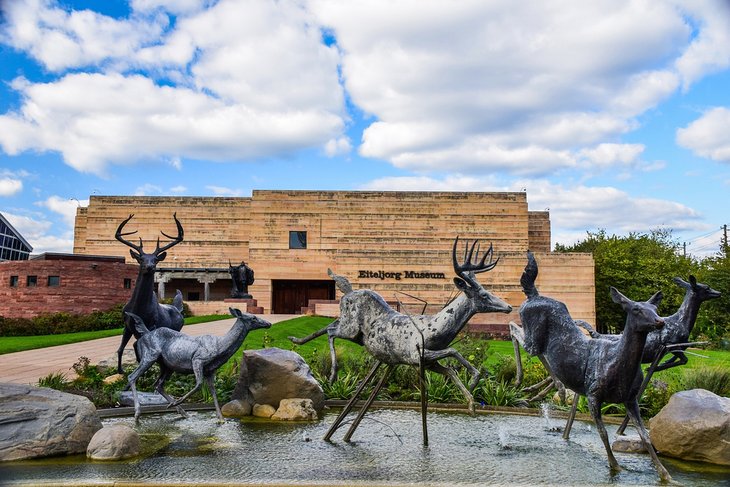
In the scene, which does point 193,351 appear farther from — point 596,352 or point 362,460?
point 596,352

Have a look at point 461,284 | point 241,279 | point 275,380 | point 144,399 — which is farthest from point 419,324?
point 241,279

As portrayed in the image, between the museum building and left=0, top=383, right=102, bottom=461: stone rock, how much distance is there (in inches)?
1577

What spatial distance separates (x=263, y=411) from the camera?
403 inches

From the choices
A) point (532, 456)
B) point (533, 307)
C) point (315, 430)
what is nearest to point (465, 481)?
point (532, 456)

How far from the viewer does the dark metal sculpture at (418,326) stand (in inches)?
287

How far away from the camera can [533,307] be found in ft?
23.5

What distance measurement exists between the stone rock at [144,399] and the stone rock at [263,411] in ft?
5.67

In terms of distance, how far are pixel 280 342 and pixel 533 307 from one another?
54.5 ft

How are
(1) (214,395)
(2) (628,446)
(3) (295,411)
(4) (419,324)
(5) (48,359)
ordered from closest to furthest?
(4) (419,324)
(2) (628,446)
(1) (214,395)
(3) (295,411)
(5) (48,359)

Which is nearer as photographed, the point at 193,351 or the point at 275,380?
the point at 193,351

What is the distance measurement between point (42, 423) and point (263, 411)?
11.6 ft

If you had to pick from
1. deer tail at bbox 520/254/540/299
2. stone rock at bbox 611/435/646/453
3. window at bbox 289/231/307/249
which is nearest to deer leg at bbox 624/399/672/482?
stone rock at bbox 611/435/646/453

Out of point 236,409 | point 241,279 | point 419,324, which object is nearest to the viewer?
point 419,324

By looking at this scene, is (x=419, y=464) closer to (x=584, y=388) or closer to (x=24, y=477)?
(x=584, y=388)
